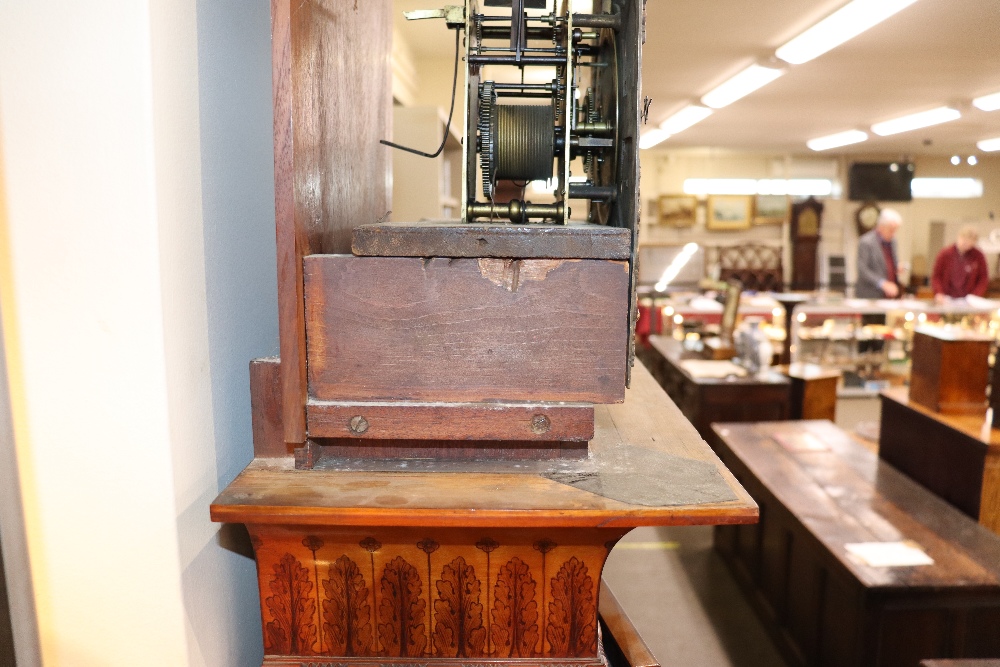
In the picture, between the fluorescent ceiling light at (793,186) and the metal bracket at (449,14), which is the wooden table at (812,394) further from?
the fluorescent ceiling light at (793,186)

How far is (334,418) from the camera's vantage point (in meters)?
1.12

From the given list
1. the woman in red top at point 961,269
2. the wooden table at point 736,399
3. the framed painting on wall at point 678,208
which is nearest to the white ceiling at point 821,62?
the woman in red top at point 961,269

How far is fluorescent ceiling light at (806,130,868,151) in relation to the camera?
9.52 m

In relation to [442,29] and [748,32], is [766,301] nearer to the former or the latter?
[748,32]

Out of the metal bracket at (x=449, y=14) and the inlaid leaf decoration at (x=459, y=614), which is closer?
the inlaid leaf decoration at (x=459, y=614)

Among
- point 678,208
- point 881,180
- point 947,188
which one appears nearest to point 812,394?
point 678,208

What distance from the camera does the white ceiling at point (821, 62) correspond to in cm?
415

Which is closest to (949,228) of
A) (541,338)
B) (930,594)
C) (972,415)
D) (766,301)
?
(766,301)

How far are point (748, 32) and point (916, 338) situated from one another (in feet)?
7.31

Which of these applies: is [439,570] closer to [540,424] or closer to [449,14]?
[540,424]

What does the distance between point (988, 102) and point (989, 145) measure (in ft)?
15.7

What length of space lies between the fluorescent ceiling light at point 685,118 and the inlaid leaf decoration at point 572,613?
6.91 metres

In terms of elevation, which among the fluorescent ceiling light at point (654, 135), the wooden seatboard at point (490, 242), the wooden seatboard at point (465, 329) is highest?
the fluorescent ceiling light at point (654, 135)

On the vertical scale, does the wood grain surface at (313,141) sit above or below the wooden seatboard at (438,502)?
above
